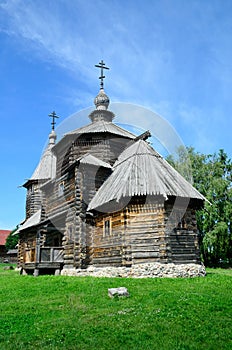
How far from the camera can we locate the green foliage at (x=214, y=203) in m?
29.2

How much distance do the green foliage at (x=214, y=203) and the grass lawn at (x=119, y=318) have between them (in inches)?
716

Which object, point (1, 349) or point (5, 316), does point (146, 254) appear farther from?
point (1, 349)

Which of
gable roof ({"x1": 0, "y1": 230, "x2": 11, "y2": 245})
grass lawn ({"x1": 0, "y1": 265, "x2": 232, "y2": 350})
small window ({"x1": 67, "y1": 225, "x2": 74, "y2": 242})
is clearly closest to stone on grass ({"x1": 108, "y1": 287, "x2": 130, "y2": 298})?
grass lawn ({"x1": 0, "y1": 265, "x2": 232, "y2": 350})

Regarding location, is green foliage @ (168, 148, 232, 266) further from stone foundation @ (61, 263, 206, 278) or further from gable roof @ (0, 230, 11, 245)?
gable roof @ (0, 230, 11, 245)

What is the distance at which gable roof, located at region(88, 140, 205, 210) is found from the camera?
15.6m

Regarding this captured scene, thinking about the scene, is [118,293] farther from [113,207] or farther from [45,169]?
[45,169]

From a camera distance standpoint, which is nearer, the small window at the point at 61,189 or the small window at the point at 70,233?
the small window at the point at 70,233

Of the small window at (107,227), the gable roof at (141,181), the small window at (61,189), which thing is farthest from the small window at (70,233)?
the small window at (61,189)

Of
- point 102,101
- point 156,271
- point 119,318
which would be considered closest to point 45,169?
point 102,101

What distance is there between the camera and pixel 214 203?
100.0 feet

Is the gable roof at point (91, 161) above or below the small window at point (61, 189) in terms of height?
above

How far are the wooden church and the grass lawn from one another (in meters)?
3.71

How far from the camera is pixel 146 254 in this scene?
49.4 feet

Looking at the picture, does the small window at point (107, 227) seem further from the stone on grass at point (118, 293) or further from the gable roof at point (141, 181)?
the stone on grass at point (118, 293)
